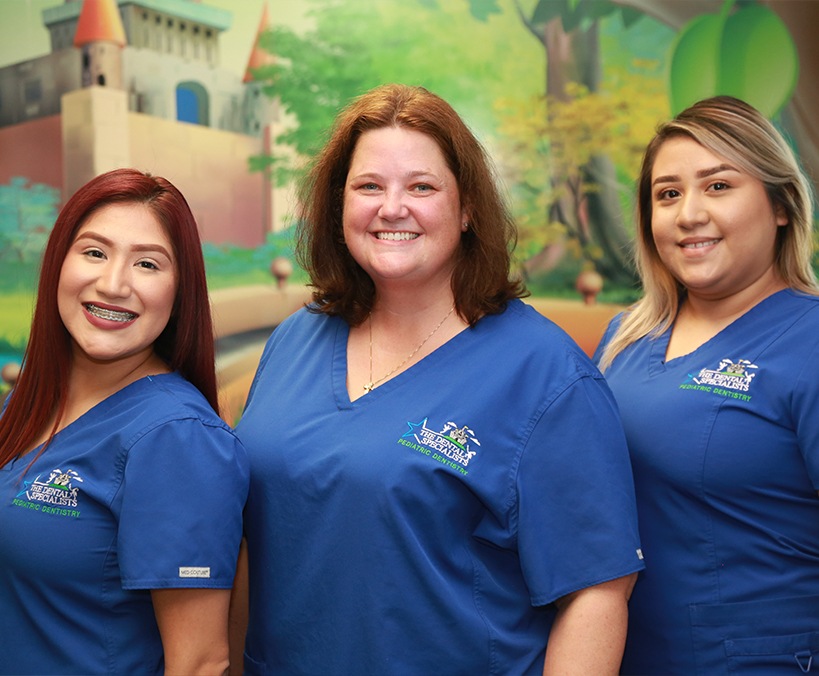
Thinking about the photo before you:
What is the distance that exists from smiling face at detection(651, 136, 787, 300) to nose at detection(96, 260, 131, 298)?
36.6 inches

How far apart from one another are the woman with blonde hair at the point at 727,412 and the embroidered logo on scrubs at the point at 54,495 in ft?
2.94

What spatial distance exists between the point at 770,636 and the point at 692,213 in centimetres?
70

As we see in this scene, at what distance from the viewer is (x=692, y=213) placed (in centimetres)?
149

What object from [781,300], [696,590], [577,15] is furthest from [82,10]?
[696,590]

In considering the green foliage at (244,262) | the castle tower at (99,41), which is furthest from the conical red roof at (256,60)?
the green foliage at (244,262)

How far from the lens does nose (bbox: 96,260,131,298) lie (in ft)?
4.15

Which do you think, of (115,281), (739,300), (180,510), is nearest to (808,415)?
(739,300)

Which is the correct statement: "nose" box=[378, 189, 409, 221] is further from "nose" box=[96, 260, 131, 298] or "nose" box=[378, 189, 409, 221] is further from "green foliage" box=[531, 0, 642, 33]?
"green foliage" box=[531, 0, 642, 33]

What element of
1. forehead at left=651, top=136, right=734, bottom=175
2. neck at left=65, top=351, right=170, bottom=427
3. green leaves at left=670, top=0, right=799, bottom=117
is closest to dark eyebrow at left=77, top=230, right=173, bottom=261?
neck at left=65, top=351, right=170, bottom=427

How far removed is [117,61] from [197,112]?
0.97 feet

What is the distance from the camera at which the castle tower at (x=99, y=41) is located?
Result: 9.21 feet

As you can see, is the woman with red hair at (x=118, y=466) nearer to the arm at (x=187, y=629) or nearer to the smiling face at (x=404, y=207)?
the arm at (x=187, y=629)

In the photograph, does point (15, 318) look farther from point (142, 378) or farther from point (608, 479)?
point (608, 479)

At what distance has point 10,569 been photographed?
47.2 inches
